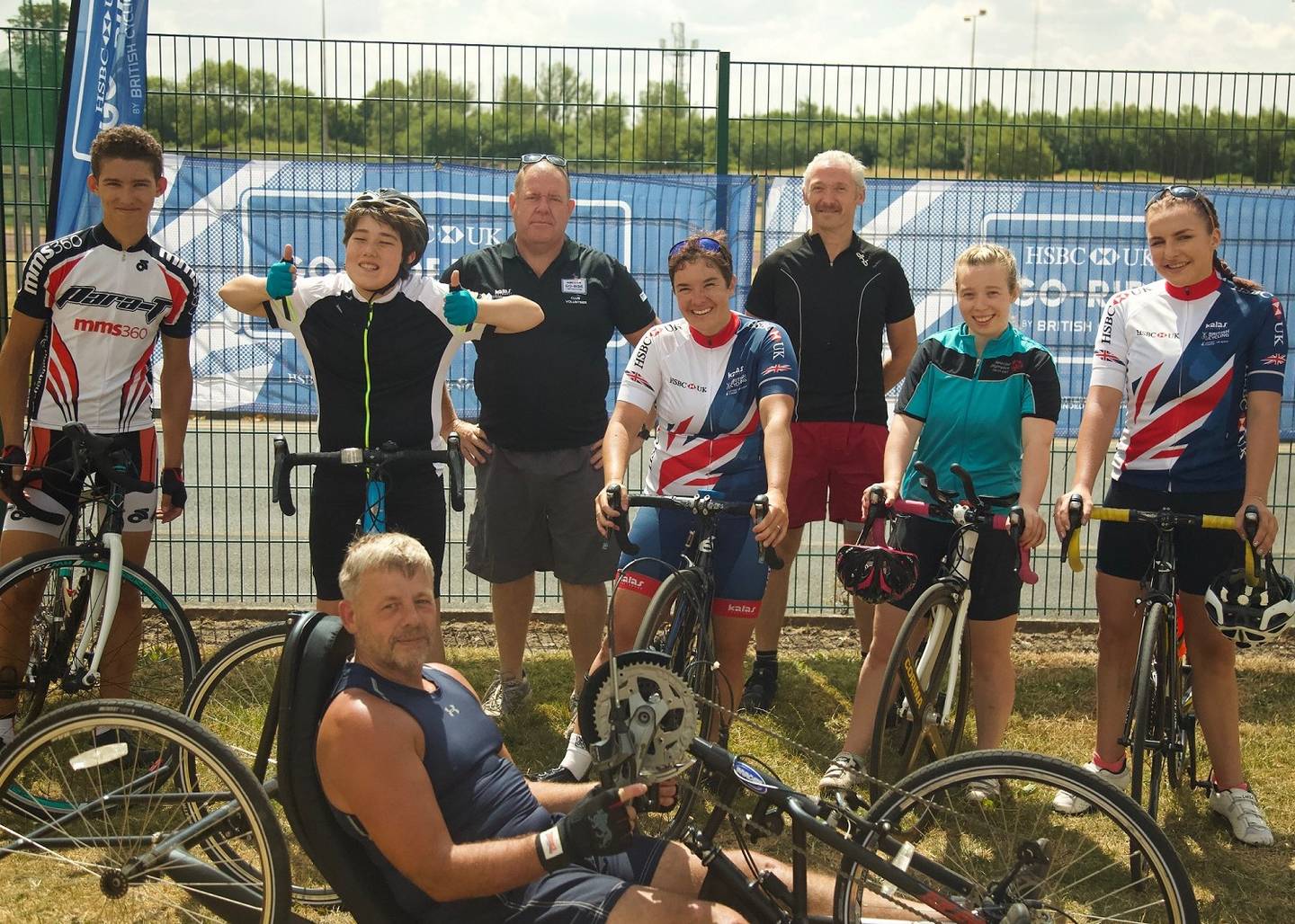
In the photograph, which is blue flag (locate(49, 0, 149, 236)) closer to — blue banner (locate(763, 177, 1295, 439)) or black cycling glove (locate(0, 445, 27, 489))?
black cycling glove (locate(0, 445, 27, 489))

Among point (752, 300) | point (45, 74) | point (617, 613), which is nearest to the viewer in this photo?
point (617, 613)

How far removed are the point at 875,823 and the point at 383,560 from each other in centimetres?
125

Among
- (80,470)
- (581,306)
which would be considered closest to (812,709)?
(581,306)

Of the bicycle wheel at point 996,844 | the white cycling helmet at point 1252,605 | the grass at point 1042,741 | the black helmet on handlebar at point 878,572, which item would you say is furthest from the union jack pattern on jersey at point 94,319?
the white cycling helmet at point 1252,605

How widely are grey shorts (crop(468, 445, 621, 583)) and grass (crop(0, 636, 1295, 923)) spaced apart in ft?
2.17

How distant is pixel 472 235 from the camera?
22.4 ft

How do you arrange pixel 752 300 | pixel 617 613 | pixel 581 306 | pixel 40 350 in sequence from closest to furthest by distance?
pixel 617 613 < pixel 40 350 < pixel 581 306 < pixel 752 300

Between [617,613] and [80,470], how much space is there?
186 cm

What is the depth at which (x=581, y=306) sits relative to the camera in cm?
483

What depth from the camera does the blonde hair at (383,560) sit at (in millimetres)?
2865

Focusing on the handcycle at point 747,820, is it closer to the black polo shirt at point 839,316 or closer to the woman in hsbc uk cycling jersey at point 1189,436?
the woman in hsbc uk cycling jersey at point 1189,436

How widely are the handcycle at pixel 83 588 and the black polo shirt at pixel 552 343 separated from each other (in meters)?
1.33

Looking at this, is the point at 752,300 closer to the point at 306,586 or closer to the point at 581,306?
the point at 581,306

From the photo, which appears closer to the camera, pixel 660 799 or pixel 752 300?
pixel 660 799
